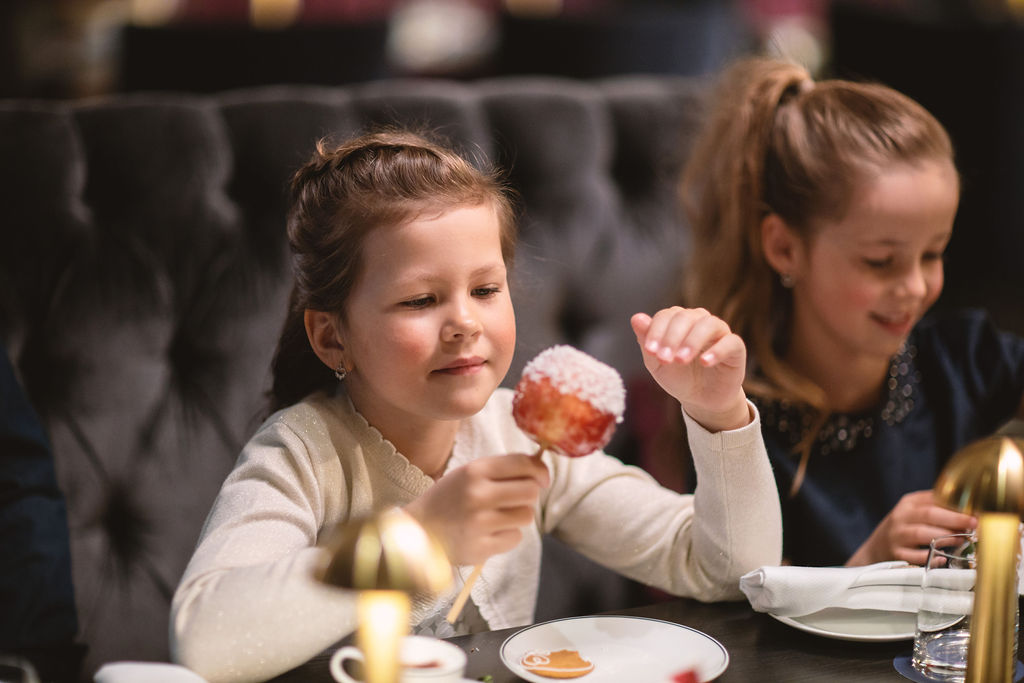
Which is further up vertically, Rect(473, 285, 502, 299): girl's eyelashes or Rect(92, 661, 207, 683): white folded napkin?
Rect(473, 285, 502, 299): girl's eyelashes

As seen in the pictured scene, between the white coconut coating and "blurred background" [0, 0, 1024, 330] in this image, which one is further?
"blurred background" [0, 0, 1024, 330]

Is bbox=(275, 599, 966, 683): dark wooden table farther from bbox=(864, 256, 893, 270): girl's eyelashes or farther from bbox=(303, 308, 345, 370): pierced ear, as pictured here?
bbox=(864, 256, 893, 270): girl's eyelashes

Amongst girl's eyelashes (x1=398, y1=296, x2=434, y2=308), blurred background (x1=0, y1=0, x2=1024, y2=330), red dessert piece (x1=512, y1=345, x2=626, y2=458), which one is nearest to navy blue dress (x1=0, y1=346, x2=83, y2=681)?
girl's eyelashes (x1=398, y1=296, x2=434, y2=308)

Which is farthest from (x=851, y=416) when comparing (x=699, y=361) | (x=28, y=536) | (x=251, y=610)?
(x=28, y=536)

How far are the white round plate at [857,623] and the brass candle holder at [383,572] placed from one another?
433 millimetres

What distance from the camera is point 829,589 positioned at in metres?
0.93

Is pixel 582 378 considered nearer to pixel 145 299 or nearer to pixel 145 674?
pixel 145 674

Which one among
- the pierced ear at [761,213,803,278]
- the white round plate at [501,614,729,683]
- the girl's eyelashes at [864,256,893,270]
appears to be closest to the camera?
the white round plate at [501,614,729,683]

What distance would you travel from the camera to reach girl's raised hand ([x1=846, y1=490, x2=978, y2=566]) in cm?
108

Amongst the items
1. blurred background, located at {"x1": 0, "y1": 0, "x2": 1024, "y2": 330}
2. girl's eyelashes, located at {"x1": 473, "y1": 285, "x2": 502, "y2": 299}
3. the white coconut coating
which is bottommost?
the white coconut coating

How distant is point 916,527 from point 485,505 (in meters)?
0.55

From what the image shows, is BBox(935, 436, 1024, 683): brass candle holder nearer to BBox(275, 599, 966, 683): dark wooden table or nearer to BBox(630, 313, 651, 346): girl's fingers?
BBox(275, 599, 966, 683): dark wooden table

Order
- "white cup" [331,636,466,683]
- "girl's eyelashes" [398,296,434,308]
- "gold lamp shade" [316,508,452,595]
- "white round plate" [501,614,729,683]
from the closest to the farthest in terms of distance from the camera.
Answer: "gold lamp shade" [316,508,452,595] < "white cup" [331,636,466,683] < "white round plate" [501,614,729,683] < "girl's eyelashes" [398,296,434,308]

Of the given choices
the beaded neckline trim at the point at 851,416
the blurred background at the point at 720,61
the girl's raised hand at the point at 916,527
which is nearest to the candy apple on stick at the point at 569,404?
the girl's raised hand at the point at 916,527
